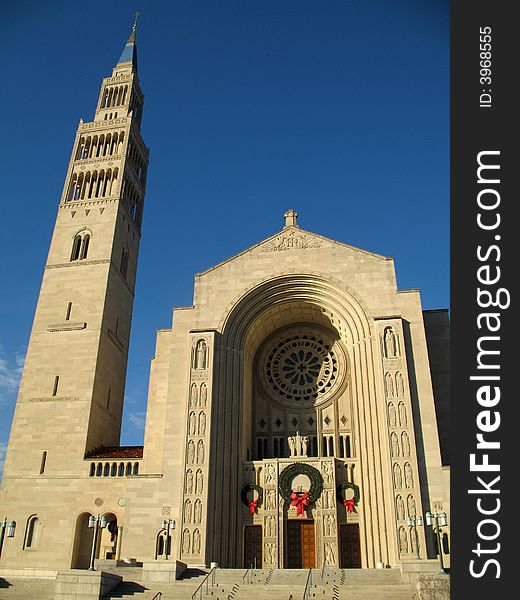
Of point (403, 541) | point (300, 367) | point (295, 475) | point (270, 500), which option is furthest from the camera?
point (300, 367)

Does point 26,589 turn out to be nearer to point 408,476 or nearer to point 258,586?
point 258,586

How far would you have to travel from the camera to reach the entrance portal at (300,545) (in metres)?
25.2

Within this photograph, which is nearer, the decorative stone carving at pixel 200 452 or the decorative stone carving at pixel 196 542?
the decorative stone carving at pixel 196 542

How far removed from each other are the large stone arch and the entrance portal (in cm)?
232

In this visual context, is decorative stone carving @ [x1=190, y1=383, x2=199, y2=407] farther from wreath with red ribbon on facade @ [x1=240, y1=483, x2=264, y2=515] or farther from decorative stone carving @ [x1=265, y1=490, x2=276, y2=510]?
decorative stone carving @ [x1=265, y1=490, x2=276, y2=510]

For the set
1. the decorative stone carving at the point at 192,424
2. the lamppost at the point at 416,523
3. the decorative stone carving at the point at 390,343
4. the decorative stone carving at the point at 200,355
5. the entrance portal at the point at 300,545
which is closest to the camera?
the lamppost at the point at 416,523

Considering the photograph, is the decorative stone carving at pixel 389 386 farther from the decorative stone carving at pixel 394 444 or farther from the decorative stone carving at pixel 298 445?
the decorative stone carving at pixel 298 445

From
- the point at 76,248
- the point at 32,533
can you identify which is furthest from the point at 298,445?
the point at 76,248

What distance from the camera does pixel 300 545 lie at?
25.5 metres

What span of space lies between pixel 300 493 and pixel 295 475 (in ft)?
2.64

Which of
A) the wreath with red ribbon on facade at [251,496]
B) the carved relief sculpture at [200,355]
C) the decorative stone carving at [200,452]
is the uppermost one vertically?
the carved relief sculpture at [200,355]

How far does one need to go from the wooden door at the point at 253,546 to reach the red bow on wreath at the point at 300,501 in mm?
1999

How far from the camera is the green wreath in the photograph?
84.3 feet

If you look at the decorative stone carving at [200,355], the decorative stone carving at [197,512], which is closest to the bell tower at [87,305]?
the decorative stone carving at [200,355]
